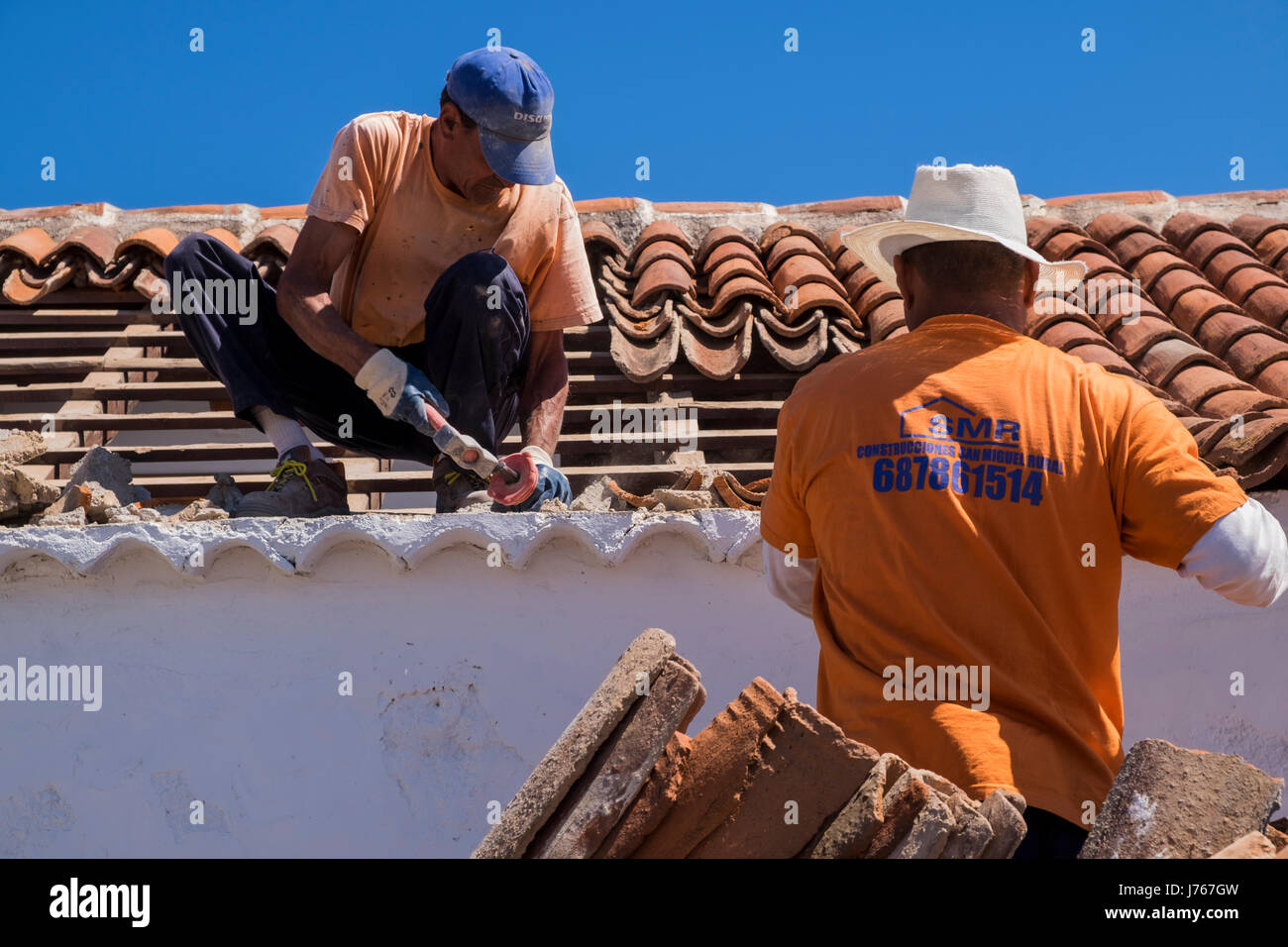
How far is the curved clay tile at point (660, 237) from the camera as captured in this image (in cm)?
683

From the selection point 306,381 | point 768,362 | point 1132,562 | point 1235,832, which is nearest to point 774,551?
point 1235,832

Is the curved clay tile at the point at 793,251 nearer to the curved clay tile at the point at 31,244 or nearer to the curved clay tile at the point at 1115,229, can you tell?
the curved clay tile at the point at 1115,229

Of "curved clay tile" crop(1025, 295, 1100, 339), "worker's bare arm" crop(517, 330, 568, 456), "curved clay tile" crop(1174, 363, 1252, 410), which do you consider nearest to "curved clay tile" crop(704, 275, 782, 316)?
"curved clay tile" crop(1025, 295, 1100, 339)

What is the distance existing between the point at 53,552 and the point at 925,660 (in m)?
2.65

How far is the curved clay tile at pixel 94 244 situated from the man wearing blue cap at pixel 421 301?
225 centimetres

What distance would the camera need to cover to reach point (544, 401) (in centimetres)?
456

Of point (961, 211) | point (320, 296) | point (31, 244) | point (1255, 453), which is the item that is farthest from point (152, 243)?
point (1255, 453)

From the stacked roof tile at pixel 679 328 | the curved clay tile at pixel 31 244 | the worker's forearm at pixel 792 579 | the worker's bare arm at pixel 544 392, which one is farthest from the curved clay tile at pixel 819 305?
the curved clay tile at pixel 31 244

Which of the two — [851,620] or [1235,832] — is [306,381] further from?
[1235,832]

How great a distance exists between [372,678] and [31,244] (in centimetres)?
371

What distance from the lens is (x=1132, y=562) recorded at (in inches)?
165

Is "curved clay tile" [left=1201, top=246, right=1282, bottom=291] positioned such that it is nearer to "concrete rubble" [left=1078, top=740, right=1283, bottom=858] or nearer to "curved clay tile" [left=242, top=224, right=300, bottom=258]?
"curved clay tile" [left=242, top=224, right=300, bottom=258]

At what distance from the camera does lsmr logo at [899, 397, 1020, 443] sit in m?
2.72

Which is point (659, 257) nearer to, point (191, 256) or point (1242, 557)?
point (191, 256)
